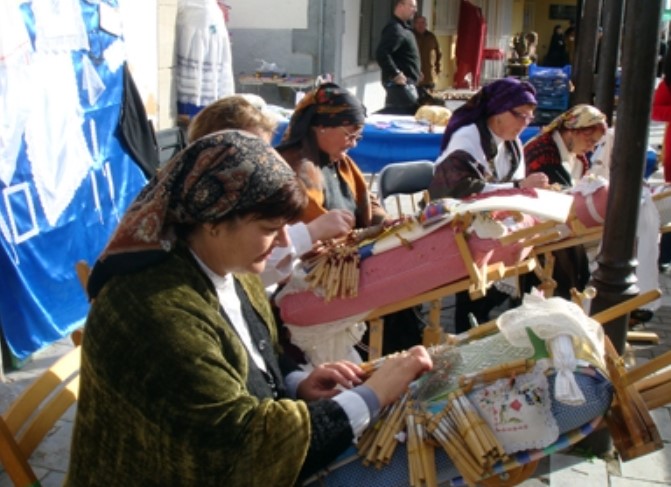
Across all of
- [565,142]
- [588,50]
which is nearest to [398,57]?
[588,50]

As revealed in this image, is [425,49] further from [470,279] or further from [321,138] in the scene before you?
[470,279]

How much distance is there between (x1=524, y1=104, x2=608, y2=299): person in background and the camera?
438 centimetres

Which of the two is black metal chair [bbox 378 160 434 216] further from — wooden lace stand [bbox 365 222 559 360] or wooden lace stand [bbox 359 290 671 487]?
wooden lace stand [bbox 359 290 671 487]

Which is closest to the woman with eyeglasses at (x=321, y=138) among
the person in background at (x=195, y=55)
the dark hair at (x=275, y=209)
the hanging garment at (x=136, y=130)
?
the dark hair at (x=275, y=209)

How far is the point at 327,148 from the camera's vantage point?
336 cm

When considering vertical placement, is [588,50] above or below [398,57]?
above

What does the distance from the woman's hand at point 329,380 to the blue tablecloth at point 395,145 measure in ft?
15.3

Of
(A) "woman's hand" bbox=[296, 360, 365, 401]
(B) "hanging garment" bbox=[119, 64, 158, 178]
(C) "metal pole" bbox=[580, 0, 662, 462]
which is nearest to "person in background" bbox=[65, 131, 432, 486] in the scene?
(A) "woman's hand" bbox=[296, 360, 365, 401]

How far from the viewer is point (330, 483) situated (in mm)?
1830

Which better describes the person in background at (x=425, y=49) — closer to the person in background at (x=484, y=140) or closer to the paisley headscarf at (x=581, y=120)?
the paisley headscarf at (x=581, y=120)

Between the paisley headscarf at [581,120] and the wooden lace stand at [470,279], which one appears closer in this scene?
the wooden lace stand at [470,279]

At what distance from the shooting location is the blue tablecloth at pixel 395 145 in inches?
261

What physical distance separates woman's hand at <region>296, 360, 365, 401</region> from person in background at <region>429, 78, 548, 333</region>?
6.38 feet

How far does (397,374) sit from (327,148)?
167 centimetres
